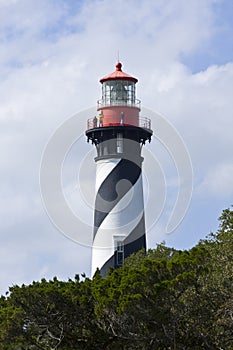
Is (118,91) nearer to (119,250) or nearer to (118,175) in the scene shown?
(118,175)

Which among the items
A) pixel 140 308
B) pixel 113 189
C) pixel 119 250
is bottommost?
pixel 140 308

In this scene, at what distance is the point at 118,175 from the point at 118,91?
468 centimetres

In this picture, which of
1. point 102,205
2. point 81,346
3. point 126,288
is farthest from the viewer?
point 102,205

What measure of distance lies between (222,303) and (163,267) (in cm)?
222

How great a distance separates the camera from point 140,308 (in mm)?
31344

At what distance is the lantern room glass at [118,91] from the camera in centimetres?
4962

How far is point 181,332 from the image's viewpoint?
1287 inches

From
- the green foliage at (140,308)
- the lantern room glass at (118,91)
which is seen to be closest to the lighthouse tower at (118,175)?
the lantern room glass at (118,91)

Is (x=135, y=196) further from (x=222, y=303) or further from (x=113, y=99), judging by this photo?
(x=222, y=303)

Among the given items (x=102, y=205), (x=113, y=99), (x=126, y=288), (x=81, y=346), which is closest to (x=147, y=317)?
(x=126, y=288)

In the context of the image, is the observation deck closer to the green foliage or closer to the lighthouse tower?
the lighthouse tower

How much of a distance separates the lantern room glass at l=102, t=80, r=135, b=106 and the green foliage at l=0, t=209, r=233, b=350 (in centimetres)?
1592

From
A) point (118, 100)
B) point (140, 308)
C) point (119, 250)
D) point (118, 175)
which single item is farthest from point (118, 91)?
point (140, 308)

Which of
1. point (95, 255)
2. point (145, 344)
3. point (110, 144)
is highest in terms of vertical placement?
point (110, 144)
